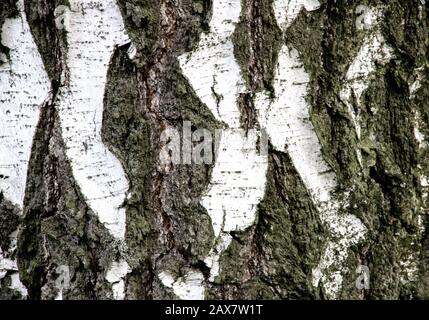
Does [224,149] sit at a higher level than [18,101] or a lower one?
lower

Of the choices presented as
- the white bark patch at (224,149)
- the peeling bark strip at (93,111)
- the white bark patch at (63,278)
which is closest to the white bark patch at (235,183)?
the white bark patch at (224,149)

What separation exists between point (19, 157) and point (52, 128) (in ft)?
0.33

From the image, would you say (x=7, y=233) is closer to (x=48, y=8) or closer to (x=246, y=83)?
(x=48, y=8)

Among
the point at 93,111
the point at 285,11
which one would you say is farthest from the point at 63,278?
the point at 285,11

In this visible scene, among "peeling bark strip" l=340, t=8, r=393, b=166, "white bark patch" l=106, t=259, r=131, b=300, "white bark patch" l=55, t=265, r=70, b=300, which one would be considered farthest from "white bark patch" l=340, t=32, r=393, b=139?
"white bark patch" l=55, t=265, r=70, b=300

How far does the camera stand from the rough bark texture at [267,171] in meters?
1.04

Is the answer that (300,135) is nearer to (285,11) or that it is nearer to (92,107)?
(285,11)

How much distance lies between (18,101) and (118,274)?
44 centimetres

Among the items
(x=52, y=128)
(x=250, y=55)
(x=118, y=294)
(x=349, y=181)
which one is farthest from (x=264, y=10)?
(x=118, y=294)

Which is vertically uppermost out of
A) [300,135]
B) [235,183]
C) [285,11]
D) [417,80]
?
[285,11]

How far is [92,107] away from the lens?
105cm

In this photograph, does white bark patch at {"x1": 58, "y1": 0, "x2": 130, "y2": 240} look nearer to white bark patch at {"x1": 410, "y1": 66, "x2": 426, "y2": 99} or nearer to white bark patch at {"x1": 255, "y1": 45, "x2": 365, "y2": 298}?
white bark patch at {"x1": 255, "y1": 45, "x2": 365, "y2": 298}

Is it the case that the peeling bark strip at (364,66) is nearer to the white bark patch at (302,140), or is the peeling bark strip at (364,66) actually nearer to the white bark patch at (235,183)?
the white bark patch at (302,140)

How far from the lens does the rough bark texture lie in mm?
1045
